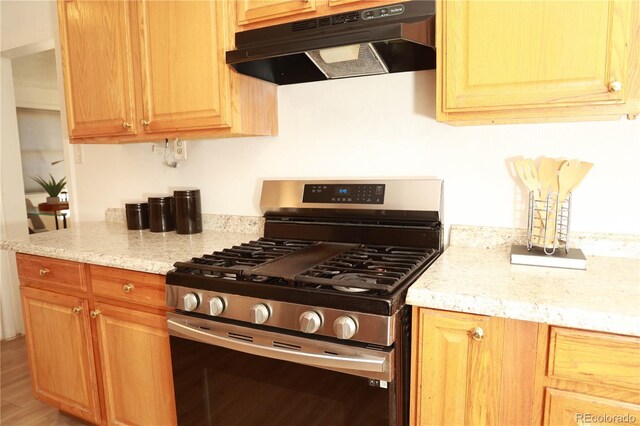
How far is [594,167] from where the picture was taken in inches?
55.2

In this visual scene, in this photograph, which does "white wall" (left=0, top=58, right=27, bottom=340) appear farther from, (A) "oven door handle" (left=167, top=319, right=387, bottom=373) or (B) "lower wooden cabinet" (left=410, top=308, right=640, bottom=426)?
(B) "lower wooden cabinet" (left=410, top=308, right=640, bottom=426)

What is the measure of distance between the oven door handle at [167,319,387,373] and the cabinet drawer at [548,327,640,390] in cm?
40

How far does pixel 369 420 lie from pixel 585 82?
3.47 feet

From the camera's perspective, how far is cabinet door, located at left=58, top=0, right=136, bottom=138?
191 centimetres

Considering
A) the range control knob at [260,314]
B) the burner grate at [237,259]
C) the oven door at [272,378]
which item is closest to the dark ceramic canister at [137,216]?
the burner grate at [237,259]

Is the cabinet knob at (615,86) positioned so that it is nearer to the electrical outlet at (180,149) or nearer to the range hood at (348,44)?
the range hood at (348,44)

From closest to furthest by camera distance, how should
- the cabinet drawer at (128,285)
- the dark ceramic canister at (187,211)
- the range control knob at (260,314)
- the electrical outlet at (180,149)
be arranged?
the range control knob at (260,314) < the cabinet drawer at (128,285) < the dark ceramic canister at (187,211) < the electrical outlet at (180,149)

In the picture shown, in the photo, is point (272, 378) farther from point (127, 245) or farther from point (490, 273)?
point (127, 245)

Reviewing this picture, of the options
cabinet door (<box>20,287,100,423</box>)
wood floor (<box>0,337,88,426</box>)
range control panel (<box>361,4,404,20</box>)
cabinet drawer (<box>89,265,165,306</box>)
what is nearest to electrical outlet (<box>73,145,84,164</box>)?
cabinet door (<box>20,287,100,423</box>)

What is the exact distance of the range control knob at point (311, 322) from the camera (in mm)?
1133

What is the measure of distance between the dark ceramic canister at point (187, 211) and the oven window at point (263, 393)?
720mm

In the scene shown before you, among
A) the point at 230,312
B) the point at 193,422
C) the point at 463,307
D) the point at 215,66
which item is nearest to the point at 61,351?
the point at 193,422

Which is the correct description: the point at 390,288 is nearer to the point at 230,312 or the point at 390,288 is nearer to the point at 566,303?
the point at 566,303

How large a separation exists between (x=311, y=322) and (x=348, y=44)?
84cm
